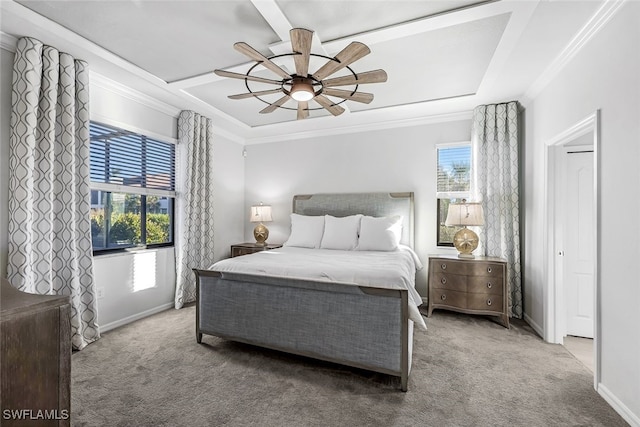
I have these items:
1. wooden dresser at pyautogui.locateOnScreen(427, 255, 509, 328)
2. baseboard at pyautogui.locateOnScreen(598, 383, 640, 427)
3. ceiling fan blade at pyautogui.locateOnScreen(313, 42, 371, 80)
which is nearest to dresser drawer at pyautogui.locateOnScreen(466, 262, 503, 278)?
wooden dresser at pyautogui.locateOnScreen(427, 255, 509, 328)

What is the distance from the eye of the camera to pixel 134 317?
3.37 m

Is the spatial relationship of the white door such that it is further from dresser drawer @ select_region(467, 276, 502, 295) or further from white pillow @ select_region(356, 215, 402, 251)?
white pillow @ select_region(356, 215, 402, 251)

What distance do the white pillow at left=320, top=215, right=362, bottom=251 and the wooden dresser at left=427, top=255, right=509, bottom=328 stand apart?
100 cm

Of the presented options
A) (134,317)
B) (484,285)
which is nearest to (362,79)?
(484,285)

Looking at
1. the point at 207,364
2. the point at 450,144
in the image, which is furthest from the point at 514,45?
the point at 207,364

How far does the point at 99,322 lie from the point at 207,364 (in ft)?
4.99

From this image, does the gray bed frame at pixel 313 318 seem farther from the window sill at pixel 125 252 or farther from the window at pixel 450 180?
the window at pixel 450 180

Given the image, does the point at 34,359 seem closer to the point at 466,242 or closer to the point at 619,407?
the point at 619,407

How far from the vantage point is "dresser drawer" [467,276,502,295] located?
326 cm

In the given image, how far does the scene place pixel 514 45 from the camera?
238 centimetres

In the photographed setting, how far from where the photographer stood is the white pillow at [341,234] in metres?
3.76

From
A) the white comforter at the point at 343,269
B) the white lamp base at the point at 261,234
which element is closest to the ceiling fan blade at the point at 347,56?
the white comforter at the point at 343,269

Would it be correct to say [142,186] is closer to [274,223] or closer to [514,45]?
[274,223]

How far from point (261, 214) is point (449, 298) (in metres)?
2.96
